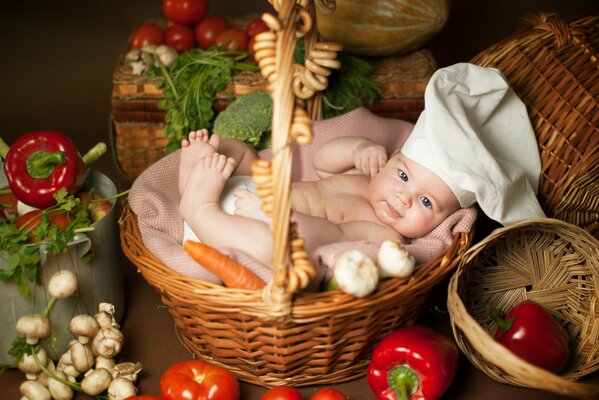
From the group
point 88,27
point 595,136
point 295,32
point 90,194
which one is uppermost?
point 295,32

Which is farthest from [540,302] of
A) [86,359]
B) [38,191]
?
[38,191]

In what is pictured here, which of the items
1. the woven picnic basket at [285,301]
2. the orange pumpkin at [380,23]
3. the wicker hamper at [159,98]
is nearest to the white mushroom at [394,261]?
the woven picnic basket at [285,301]

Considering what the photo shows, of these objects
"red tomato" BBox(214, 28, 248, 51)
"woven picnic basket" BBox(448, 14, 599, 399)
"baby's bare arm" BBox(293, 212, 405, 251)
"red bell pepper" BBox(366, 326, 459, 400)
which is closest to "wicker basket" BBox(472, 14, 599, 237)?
"woven picnic basket" BBox(448, 14, 599, 399)

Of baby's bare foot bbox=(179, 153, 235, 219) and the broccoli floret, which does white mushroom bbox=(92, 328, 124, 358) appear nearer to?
baby's bare foot bbox=(179, 153, 235, 219)

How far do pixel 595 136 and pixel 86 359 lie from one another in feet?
5.59

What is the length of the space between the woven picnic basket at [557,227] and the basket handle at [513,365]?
0.19 metres

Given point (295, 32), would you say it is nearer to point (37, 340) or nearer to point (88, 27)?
point (37, 340)

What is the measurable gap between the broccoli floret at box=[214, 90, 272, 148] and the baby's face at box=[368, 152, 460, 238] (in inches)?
24.5

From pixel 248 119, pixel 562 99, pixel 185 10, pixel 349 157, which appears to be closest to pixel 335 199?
pixel 349 157

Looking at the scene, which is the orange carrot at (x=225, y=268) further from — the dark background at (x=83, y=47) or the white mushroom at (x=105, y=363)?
the dark background at (x=83, y=47)

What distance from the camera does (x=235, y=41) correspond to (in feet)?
11.0

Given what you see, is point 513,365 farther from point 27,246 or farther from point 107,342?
point 27,246

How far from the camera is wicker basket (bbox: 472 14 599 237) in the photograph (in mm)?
2383

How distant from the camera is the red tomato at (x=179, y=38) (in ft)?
11.3
